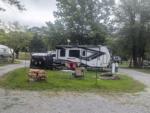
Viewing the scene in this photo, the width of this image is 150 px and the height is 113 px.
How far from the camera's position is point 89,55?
3416 centimetres

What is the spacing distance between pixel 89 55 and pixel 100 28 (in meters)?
18.6

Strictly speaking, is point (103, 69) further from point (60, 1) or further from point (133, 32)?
point (60, 1)

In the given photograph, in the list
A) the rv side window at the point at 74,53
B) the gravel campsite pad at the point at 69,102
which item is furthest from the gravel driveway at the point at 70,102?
the rv side window at the point at 74,53

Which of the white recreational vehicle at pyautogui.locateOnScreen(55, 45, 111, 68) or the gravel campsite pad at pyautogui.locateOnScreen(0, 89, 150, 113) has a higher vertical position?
the white recreational vehicle at pyautogui.locateOnScreen(55, 45, 111, 68)

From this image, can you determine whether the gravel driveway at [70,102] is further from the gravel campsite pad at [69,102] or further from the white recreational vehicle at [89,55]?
the white recreational vehicle at [89,55]

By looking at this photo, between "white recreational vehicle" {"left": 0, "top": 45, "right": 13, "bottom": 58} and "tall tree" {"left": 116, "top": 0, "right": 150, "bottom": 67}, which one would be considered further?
"white recreational vehicle" {"left": 0, "top": 45, "right": 13, "bottom": 58}

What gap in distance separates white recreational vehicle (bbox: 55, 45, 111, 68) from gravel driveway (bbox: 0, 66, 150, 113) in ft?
59.1

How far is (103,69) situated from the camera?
33.7 meters

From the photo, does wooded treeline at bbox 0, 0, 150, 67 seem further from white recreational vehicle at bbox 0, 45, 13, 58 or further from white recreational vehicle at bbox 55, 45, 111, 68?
white recreational vehicle at bbox 55, 45, 111, 68

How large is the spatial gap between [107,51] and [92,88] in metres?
16.7

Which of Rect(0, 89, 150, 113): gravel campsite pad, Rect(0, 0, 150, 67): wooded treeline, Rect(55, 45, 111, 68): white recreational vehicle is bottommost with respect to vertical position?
Rect(0, 89, 150, 113): gravel campsite pad

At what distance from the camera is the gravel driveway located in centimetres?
1100

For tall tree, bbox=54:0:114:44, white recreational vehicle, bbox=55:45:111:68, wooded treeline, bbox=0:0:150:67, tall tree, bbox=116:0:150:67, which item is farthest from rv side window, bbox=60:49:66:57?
tall tree, bbox=54:0:114:44

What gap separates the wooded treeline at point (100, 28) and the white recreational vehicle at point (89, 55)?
12027mm
